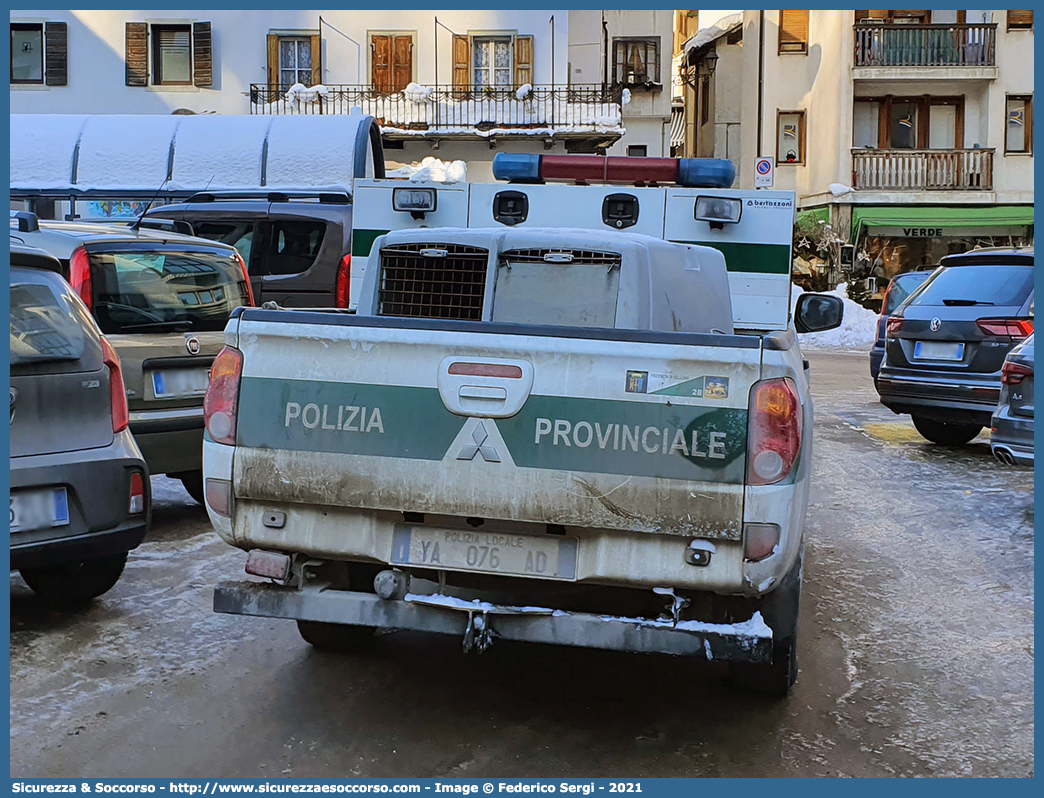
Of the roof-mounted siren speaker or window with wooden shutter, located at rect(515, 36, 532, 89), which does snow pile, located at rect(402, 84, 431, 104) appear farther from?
the roof-mounted siren speaker

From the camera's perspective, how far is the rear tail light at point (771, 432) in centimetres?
374

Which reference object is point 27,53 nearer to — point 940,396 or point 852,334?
point 852,334

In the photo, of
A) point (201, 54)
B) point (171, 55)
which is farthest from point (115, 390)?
point (171, 55)

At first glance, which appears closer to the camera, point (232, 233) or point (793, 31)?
point (232, 233)

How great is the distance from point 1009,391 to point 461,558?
17.8 ft

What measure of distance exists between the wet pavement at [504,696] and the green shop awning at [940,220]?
92.4ft

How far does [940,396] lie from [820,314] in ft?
14.5

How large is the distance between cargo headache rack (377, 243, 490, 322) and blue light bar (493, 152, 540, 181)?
4299 mm

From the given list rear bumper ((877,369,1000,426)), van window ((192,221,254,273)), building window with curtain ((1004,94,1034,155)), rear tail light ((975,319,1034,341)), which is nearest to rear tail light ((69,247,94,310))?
van window ((192,221,254,273))

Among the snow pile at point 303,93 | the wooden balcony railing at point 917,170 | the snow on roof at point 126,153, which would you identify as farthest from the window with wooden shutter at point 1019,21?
the snow on roof at point 126,153

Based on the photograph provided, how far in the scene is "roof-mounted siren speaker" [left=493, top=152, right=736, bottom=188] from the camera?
9391 millimetres

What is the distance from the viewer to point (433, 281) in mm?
5309

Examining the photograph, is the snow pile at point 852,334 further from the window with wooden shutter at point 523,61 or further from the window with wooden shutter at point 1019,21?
the window with wooden shutter at point 1019,21

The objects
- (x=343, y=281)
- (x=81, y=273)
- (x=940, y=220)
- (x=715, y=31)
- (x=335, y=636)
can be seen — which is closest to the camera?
(x=335, y=636)
